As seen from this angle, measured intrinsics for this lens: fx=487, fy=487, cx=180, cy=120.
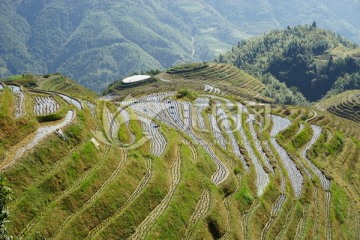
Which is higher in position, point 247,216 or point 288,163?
point 247,216

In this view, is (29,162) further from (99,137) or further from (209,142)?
(209,142)

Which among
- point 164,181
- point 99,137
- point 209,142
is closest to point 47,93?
point 99,137

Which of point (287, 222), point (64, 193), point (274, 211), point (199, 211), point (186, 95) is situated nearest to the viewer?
point (64, 193)

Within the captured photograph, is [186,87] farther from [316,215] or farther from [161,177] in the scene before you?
[161,177]

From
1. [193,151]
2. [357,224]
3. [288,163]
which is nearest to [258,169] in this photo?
[288,163]

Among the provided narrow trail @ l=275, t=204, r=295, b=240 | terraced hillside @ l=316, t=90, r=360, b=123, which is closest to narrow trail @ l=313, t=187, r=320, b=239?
narrow trail @ l=275, t=204, r=295, b=240
